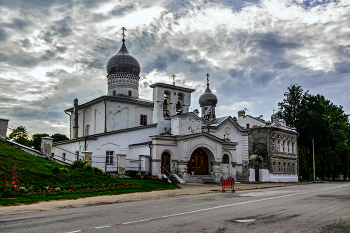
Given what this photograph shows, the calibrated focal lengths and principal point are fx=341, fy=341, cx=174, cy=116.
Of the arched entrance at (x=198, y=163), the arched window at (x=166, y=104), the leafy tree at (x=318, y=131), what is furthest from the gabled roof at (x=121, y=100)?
the leafy tree at (x=318, y=131)

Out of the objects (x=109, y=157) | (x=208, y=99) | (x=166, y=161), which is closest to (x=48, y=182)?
(x=109, y=157)

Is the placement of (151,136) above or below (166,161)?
above

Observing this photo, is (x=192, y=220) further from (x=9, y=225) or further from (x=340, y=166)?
(x=340, y=166)

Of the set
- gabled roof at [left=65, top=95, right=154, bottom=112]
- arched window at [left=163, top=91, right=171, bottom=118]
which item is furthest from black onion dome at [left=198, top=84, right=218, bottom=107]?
arched window at [left=163, top=91, right=171, bottom=118]

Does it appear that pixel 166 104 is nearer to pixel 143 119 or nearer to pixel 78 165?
pixel 143 119

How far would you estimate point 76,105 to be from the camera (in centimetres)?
3944

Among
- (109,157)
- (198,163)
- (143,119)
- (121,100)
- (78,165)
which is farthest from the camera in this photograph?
(143,119)

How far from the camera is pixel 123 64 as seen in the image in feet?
130

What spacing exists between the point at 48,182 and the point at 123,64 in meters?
23.7

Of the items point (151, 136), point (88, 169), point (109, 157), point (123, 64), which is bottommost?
point (88, 169)

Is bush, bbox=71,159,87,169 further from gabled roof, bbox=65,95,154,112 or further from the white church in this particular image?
gabled roof, bbox=65,95,154,112

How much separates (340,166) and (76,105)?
39326mm

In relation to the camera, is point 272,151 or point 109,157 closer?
point 109,157

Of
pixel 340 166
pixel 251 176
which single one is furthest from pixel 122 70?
pixel 340 166
